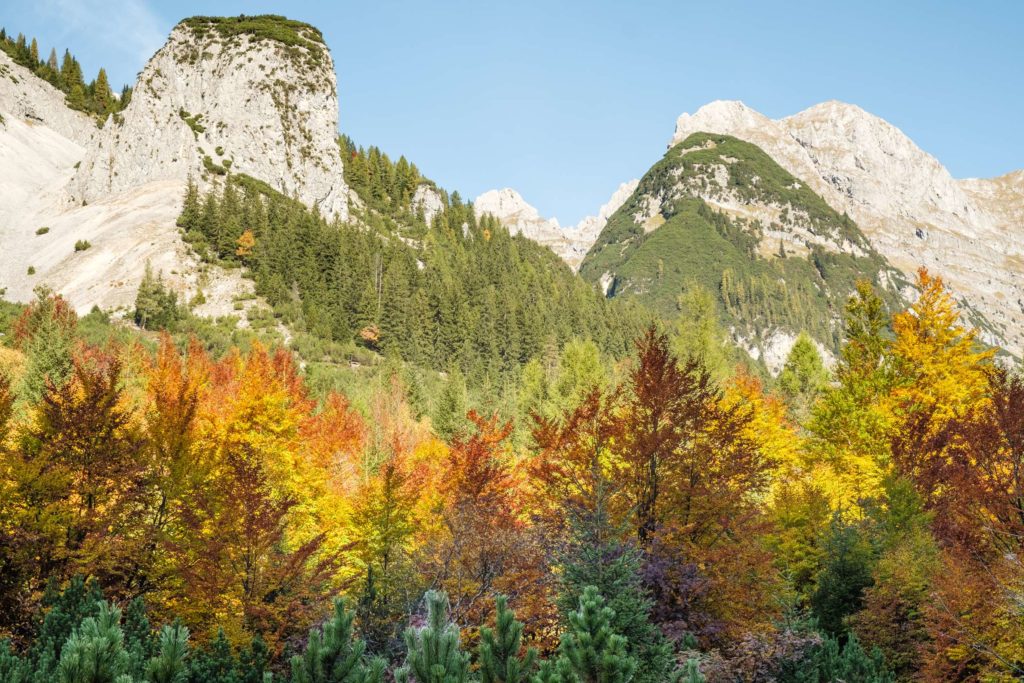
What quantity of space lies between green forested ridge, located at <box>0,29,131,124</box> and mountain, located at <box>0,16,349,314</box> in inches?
1081

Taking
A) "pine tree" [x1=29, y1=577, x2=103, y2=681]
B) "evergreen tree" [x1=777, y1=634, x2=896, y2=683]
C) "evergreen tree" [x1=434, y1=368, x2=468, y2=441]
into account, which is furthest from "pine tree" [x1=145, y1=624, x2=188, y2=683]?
"evergreen tree" [x1=434, y1=368, x2=468, y2=441]

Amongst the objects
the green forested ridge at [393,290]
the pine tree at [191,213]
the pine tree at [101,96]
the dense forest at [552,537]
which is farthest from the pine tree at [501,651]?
the pine tree at [101,96]

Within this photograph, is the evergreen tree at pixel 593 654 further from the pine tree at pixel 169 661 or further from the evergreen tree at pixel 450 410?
the evergreen tree at pixel 450 410

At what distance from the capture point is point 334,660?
7133 millimetres

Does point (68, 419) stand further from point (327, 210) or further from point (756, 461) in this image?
point (327, 210)

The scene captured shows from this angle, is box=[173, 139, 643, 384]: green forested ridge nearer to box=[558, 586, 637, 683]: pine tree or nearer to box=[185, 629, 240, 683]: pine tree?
box=[185, 629, 240, 683]: pine tree

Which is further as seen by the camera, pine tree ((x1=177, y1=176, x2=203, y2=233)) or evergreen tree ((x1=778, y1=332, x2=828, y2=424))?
pine tree ((x1=177, y1=176, x2=203, y2=233))

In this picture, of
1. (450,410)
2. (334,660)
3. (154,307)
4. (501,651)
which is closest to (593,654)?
(501,651)

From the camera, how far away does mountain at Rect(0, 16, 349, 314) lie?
8938 cm

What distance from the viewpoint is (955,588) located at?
15.8m

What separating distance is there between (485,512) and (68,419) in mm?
14002

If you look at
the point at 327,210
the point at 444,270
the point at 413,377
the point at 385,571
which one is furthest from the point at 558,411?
the point at 327,210

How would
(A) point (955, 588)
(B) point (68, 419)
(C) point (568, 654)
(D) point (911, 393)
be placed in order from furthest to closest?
(D) point (911, 393), (B) point (68, 419), (A) point (955, 588), (C) point (568, 654)

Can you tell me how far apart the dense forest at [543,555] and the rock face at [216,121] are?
95366mm
